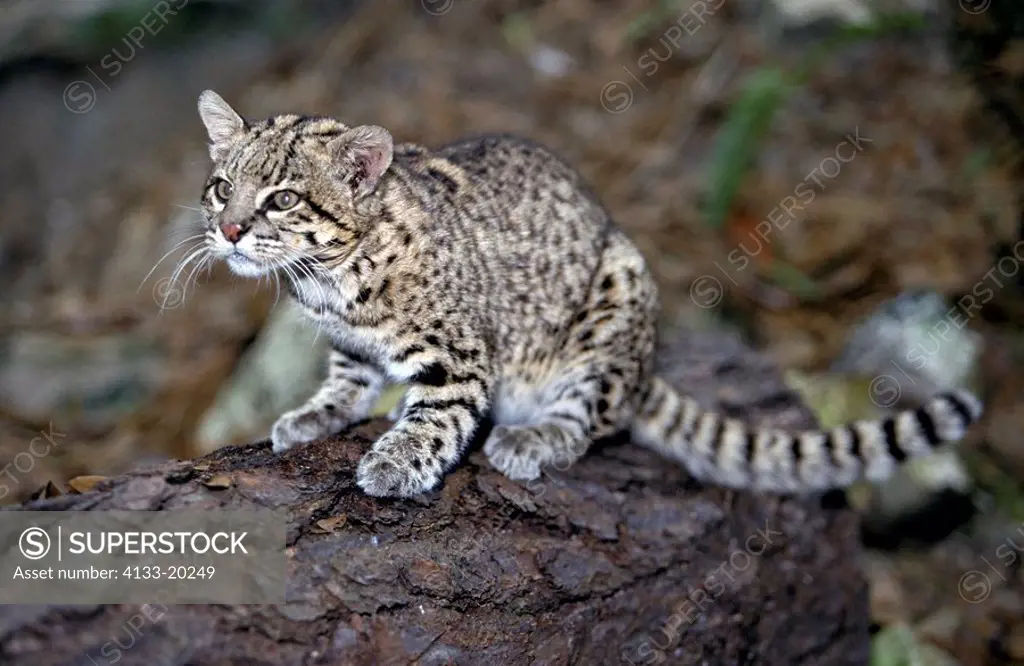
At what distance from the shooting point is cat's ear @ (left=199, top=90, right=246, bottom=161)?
15.5 ft

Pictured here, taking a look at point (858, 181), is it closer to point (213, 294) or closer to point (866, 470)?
point (866, 470)

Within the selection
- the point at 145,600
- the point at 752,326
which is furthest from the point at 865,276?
the point at 145,600

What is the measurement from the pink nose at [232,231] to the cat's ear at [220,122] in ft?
1.72

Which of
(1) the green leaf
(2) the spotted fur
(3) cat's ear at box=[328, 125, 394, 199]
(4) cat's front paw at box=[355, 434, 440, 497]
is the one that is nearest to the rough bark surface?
(4) cat's front paw at box=[355, 434, 440, 497]

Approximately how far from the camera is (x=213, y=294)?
958cm

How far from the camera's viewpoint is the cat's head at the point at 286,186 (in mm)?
4500

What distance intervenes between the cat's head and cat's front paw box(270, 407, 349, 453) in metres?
0.82

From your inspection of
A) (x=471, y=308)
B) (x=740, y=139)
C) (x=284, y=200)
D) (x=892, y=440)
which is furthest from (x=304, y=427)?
(x=740, y=139)

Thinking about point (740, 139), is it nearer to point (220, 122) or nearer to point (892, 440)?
point (892, 440)

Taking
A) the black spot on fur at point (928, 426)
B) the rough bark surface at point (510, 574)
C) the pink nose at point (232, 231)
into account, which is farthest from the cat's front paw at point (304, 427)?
the black spot on fur at point (928, 426)

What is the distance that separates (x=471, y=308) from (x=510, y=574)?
1.39 meters

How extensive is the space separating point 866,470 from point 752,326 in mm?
3637

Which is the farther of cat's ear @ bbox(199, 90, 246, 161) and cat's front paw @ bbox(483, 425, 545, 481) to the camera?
cat's front paw @ bbox(483, 425, 545, 481)

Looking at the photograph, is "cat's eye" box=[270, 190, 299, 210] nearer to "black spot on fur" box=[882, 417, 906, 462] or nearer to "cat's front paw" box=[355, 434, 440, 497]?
"cat's front paw" box=[355, 434, 440, 497]
